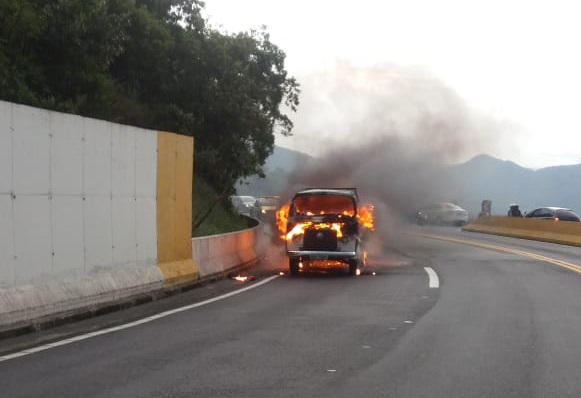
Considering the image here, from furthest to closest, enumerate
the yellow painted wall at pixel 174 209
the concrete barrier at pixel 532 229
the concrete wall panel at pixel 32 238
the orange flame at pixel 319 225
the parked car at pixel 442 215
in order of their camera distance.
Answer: the parked car at pixel 442 215 < the concrete barrier at pixel 532 229 < the orange flame at pixel 319 225 < the yellow painted wall at pixel 174 209 < the concrete wall panel at pixel 32 238

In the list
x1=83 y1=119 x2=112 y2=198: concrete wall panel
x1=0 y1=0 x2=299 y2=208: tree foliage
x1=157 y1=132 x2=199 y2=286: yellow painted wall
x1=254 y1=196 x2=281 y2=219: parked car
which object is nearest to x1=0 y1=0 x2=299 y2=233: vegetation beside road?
x1=0 y1=0 x2=299 y2=208: tree foliage

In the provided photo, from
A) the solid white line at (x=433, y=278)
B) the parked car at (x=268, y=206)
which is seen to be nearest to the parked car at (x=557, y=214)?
the parked car at (x=268, y=206)

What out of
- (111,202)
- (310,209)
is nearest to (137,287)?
(111,202)

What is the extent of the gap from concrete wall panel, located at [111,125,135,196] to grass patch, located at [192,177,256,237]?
14.8 meters

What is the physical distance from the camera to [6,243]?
33.1ft

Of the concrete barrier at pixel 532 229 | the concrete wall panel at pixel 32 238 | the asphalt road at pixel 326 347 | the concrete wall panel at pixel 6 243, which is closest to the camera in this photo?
the asphalt road at pixel 326 347

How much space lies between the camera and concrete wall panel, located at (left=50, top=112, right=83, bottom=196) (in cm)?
1126

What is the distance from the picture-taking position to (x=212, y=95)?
98.2ft

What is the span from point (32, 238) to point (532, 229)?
97.1ft

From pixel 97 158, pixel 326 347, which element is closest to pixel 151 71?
pixel 97 158

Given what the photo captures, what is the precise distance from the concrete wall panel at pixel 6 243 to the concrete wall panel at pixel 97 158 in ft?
6.76

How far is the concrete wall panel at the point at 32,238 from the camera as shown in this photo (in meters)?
10.4

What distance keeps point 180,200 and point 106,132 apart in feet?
11.3

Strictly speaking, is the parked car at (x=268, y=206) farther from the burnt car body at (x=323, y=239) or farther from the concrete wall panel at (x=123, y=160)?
the concrete wall panel at (x=123, y=160)
